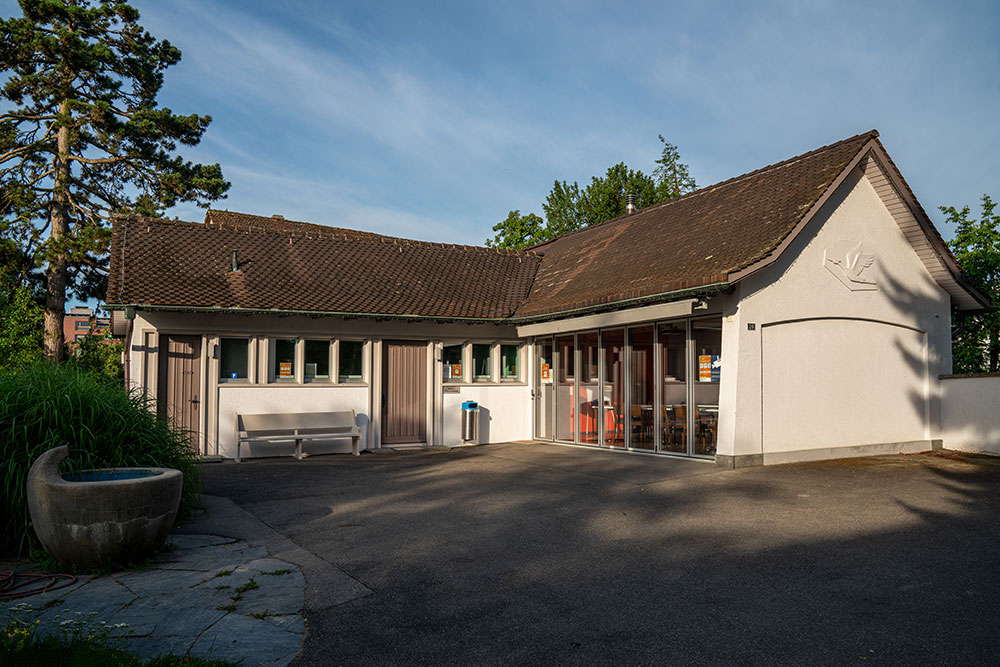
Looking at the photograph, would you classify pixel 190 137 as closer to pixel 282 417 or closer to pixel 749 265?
pixel 282 417

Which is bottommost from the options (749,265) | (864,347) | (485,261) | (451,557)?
(451,557)

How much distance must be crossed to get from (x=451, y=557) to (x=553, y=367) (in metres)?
10.4

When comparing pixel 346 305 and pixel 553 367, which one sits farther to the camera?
pixel 553 367

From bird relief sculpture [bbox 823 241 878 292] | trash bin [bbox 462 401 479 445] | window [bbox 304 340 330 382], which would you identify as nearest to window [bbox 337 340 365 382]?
window [bbox 304 340 330 382]

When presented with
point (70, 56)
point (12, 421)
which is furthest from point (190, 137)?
point (12, 421)

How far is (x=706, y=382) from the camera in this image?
12391 millimetres

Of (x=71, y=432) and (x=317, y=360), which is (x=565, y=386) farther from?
(x=71, y=432)

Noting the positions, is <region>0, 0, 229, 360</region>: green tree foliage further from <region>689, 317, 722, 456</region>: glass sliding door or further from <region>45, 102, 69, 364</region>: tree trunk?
<region>689, 317, 722, 456</region>: glass sliding door

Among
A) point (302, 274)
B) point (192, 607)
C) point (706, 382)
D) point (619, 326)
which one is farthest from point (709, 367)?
point (192, 607)

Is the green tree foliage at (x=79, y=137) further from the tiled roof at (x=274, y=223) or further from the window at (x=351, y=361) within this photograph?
the window at (x=351, y=361)

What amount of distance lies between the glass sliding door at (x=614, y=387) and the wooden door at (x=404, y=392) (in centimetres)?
421

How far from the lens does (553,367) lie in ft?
55.3

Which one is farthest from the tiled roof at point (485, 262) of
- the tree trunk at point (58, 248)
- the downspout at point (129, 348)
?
the tree trunk at point (58, 248)

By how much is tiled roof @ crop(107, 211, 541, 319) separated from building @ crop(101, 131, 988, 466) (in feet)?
0.18
